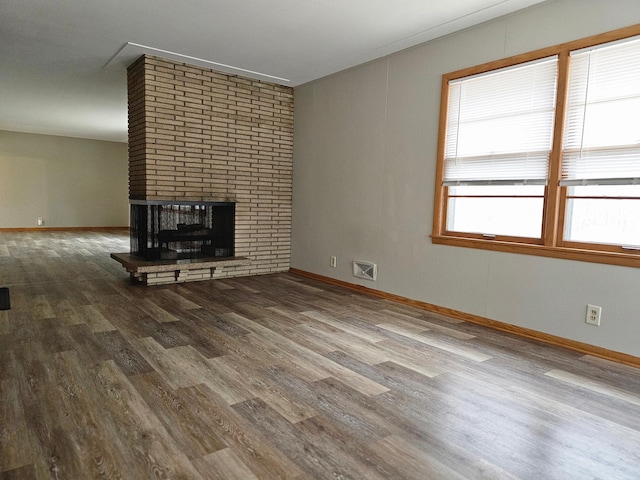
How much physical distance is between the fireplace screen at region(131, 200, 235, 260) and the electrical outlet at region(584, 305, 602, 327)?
3.93 meters

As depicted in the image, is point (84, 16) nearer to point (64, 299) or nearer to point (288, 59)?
point (288, 59)

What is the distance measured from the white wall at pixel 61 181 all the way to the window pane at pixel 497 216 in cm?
1062

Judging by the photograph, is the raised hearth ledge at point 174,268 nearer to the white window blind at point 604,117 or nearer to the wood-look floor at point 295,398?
the wood-look floor at point 295,398

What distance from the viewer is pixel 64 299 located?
399 centimetres

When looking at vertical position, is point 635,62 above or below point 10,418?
above

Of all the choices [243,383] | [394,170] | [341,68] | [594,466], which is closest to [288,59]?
[341,68]

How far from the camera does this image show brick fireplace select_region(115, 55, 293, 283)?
4715 millimetres

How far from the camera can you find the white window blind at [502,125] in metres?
3.18

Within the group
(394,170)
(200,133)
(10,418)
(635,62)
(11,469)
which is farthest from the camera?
(200,133)

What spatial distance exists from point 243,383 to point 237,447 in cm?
61

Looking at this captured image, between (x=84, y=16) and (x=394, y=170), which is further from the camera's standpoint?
(x=394, y=170)

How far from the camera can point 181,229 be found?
193 inches

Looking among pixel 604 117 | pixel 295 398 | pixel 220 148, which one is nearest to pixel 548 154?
pixel 604 117

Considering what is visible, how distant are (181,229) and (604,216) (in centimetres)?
416
